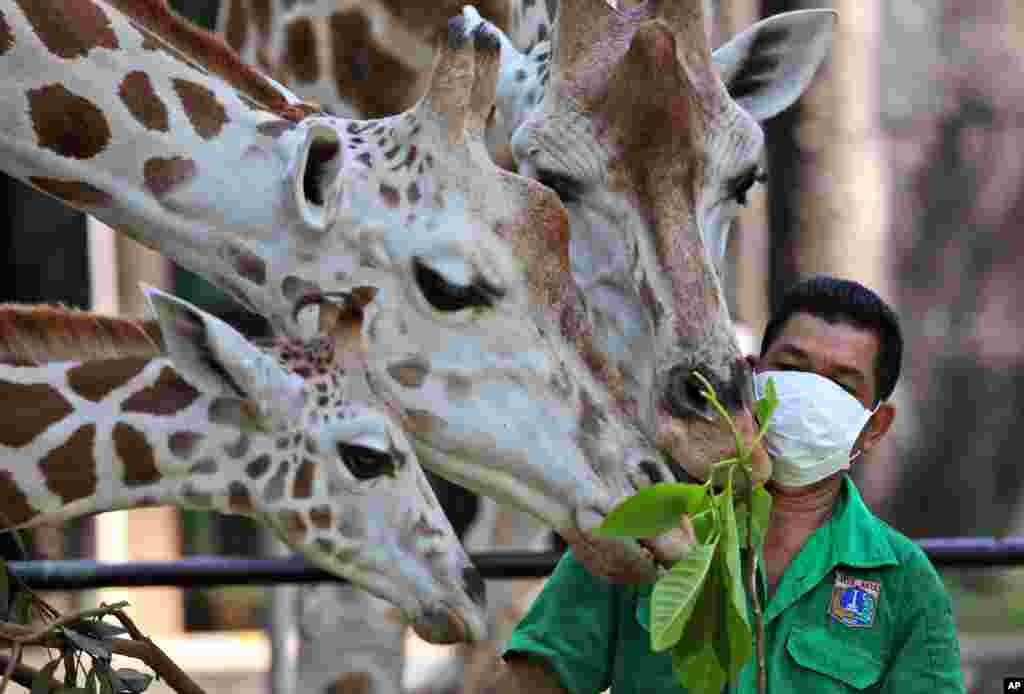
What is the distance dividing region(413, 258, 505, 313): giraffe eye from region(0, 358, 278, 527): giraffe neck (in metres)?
0.39

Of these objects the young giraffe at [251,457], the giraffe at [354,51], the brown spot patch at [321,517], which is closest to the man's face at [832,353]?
the young giraffe at [251,457]

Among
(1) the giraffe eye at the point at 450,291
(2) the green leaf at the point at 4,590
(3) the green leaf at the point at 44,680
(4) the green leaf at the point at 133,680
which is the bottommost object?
(4) the green leaf at the point at 133,680

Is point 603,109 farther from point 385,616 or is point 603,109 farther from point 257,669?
point 257,669

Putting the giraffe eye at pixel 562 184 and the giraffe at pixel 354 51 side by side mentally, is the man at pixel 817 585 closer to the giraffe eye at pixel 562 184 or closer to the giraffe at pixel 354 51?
the giraffe eye at pixel 562 184

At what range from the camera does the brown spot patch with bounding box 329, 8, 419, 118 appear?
4637 millimetres

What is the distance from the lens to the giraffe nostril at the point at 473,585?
2.92m

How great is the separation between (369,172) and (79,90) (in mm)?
521

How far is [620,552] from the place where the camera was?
2.92m

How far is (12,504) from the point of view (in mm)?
2961

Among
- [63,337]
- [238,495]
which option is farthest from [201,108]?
[238,495]

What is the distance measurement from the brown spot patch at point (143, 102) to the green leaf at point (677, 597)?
134cm

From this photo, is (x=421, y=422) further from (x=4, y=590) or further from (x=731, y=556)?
(x=731, y=556)

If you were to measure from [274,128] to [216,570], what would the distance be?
873 millimetres

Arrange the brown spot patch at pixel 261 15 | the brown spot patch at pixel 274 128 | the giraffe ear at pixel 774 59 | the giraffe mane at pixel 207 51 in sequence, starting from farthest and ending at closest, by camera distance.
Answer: the brown spot patch at pixel 261 15 → the giraffe ear at pixel 774 59 → the giraffe mane at pixel 207 51 → the brown spot patch at pixel 274 128
